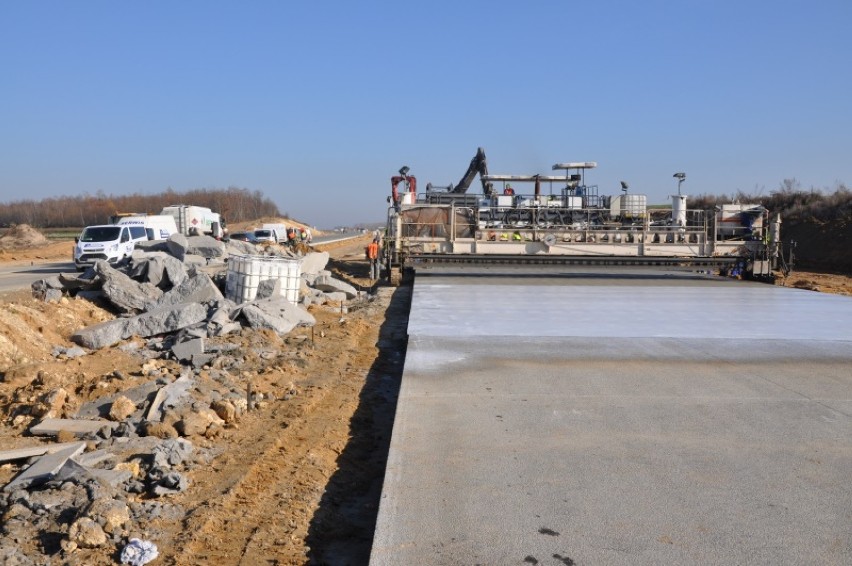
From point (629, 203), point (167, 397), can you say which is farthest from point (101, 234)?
point (167, 397)

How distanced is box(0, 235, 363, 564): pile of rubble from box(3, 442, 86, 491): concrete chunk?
0.01 m

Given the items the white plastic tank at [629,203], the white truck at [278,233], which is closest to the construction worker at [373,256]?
the white plastic tank at [629,203]

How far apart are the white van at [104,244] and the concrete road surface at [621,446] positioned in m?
17.4

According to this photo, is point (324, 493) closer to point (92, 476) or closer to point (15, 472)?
point (92, 476)

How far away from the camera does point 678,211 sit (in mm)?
26141

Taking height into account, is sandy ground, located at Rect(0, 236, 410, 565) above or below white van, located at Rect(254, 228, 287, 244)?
below

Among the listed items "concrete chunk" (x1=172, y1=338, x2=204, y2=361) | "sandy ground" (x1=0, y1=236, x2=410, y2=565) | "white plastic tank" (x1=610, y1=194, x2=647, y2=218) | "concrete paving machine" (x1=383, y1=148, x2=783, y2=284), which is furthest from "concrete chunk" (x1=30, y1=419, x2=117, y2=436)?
"white plastic tank" (x1=610, y1=194, x2=647, y2=218)

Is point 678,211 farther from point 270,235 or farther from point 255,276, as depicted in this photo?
point 270,235

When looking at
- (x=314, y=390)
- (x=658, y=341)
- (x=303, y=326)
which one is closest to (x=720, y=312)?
(x=658, y=341)

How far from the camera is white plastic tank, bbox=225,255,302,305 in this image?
1578 centimetres

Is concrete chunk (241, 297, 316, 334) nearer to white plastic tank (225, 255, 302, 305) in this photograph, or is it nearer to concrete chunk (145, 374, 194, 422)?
white plastic tank (225, 255, 302, 305)

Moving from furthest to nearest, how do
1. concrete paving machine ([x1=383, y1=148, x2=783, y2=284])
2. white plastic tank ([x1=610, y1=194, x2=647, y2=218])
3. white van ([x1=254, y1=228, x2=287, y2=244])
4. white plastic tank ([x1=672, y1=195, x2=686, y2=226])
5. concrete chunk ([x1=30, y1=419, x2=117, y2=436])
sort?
1. white van ([x1=254, y1=228, x2=287, y2=244])
2. white plastic tank ([x1=610, y1=194, x2=647, y2=218])
3. white plastic tank ([x1=672, y1=195, x2=686, y2=226])
4. concrete paving machine ([x1=383, y1=148, x2=783, y2=284])
5. concrete chunk ([x1=30, y1=419, x2=117, y2=436])

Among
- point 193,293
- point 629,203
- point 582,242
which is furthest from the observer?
point 629,203

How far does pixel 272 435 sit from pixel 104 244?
21.4 metres
